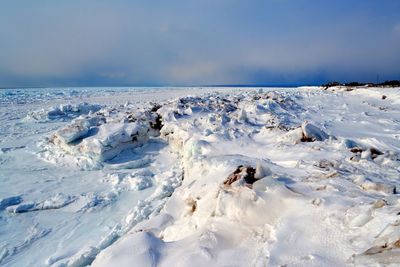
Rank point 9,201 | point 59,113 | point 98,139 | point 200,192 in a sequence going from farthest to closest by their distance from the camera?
1. point 59,113
2. point 98,139
3. point 9,201
4. point 200,192

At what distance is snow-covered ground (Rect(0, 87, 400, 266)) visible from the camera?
249cm

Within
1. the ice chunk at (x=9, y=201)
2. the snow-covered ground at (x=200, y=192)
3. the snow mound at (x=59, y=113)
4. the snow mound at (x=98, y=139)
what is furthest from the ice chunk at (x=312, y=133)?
the snow mound at (x=59, y=113)

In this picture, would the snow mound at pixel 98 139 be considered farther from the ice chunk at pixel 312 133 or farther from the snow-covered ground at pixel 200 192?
the ice chunk at pixel 312 133

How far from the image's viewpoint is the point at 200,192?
411cm

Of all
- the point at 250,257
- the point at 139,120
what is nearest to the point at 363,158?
the point at 250,257

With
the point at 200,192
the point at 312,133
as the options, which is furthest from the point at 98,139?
the point at 312,133

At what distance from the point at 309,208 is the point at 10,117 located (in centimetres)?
1556

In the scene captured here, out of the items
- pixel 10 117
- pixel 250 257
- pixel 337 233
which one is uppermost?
pixel 337 233

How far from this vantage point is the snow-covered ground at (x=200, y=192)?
8.16 ft

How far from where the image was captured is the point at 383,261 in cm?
183

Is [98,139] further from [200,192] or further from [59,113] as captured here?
[59,113]

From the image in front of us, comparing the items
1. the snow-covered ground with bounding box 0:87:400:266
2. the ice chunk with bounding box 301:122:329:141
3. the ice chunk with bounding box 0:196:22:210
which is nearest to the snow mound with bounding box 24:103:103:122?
the snow-covered ground with bounding box 0:87:400:266

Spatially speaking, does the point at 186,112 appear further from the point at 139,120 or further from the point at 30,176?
the point at 30,176

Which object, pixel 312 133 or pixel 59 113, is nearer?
pixel 312 133
